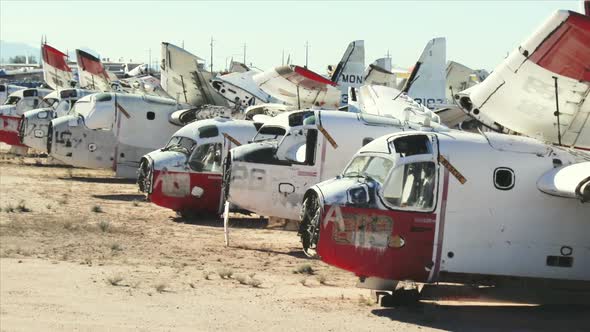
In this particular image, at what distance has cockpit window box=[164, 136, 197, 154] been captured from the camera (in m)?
25.4

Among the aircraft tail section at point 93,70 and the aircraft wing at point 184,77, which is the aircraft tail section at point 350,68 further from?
the aircraft tail section at point 93,70

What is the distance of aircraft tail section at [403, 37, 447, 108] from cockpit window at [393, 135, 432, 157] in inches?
762

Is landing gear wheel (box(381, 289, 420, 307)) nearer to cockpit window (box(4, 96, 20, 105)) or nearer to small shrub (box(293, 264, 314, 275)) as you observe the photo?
small shrub (box(293, 264, 314, 275))

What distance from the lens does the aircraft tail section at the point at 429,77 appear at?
34.2m

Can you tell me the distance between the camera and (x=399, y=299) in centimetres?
1492

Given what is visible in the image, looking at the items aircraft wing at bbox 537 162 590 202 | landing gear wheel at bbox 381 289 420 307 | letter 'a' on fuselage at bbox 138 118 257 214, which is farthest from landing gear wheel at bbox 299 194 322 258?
letter 'a' on fuselage at bbox 138 118 257 214

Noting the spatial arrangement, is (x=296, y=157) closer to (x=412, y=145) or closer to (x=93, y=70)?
(x=412, y=145)

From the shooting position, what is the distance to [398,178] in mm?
14695

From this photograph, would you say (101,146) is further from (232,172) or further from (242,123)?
(232,172)

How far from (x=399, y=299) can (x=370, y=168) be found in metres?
1.92

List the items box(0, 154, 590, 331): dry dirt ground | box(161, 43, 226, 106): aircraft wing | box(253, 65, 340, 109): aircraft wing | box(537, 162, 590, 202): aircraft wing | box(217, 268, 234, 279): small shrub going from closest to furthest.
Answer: box(537, 162, 590, 202): aircraft wing
box(0, 154, 590, 331): dry dirt ground
box(217, 268, 234, 279): small shrub
box(253, 65, 340, 109): aircraft wing
box(161, 43, 226, 106): aircraft wing

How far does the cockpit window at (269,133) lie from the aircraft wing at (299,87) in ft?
29.2

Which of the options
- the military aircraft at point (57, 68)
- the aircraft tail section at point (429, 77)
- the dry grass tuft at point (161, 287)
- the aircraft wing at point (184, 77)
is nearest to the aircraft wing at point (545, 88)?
the dry grass tuft at point (161, 287)

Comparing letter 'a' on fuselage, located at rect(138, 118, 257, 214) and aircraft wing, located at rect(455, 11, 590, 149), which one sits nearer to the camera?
aircraft wing, located at rect(455, 11, 590, 149)
